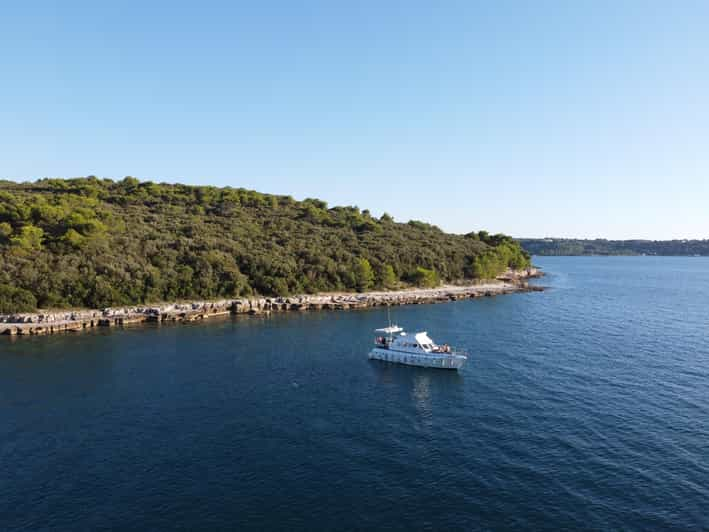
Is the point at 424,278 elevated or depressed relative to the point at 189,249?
depressed

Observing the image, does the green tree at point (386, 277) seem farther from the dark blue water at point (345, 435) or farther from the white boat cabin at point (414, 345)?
the white boat cabin at point (414, 345)

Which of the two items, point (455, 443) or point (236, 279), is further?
point (236, 279)

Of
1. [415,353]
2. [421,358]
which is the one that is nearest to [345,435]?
[421,358]

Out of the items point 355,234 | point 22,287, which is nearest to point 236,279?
point 22,287

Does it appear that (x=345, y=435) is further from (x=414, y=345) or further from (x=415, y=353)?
(x=414, y=345)

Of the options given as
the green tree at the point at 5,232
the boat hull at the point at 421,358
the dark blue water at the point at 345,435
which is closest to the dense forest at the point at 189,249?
the green tree at the point at 5,232

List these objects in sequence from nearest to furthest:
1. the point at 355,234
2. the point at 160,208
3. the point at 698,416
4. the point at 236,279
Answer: the point at 698,416 < the point at 236,279 < the point at 160,208 < the point at 355,234

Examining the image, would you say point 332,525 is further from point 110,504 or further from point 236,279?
point 236,279
